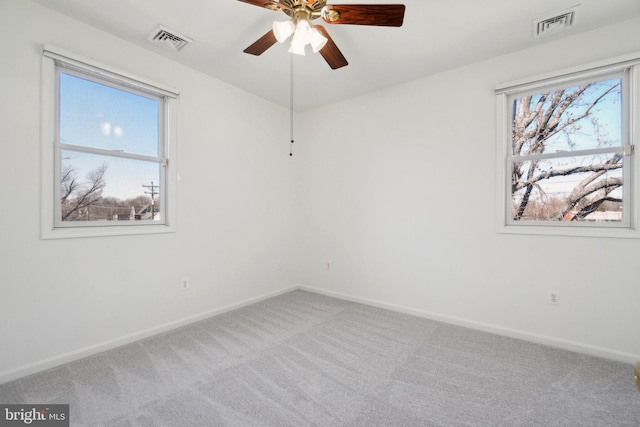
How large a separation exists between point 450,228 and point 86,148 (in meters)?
3.42

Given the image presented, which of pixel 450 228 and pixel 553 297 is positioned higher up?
pixel 450 228

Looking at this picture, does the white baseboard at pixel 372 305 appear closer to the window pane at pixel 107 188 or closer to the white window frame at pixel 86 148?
the white window frame at pixel 86 148

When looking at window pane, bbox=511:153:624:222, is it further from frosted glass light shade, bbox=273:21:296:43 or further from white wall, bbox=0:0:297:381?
white wall, bbox=0:0:297:381

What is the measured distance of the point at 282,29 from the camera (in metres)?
1.76

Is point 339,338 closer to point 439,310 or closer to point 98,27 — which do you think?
point 439,310

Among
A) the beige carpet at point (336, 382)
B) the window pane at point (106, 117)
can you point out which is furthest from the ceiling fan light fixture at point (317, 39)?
the beige carpet at point (336, 382)

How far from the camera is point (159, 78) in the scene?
2680mm

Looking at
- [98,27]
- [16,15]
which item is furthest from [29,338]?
[98,27]

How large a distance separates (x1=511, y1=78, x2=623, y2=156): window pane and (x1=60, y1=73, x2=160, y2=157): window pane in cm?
353

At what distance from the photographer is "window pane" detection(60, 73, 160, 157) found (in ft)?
7.32

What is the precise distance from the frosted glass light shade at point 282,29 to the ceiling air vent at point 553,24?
1.91 metres

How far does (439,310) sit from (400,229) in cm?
96

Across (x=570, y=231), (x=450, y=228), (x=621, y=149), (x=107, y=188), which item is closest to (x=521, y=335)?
(x=570, y=231)

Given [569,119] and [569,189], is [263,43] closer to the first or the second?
[569,119]
